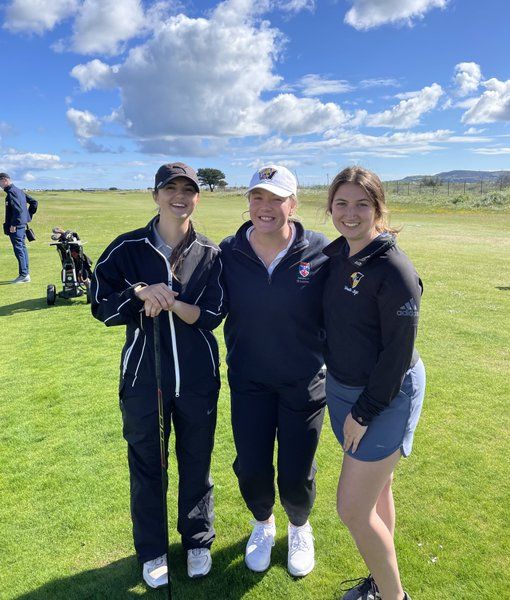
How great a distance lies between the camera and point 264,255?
306 centimetres

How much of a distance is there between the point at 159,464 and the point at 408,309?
189cm

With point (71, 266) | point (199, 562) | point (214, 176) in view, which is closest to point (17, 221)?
point (71, 266)

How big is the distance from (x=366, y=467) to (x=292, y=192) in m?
1.69

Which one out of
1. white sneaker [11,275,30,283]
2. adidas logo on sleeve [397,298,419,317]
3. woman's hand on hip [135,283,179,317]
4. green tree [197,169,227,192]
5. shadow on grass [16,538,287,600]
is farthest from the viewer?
green tree [197,169,227,192]

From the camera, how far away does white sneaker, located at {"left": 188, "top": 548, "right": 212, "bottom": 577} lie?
124 inches

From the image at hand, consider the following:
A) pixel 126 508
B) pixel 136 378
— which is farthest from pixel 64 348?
pixel 136 378

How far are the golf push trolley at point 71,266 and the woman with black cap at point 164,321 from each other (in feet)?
24.7

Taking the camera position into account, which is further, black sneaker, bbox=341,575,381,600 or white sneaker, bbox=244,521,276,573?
white sneaker, bbox=244,521,276,573

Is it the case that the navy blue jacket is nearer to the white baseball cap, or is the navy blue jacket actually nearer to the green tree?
the white baseball cap

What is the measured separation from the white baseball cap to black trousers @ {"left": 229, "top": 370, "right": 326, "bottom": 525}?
120 centimetres

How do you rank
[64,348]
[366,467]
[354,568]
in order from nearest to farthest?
[366,467], [354,568], [64,348]

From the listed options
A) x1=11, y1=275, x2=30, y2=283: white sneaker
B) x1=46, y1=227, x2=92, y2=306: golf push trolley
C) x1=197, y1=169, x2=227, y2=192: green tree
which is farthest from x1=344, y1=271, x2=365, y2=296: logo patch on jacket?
x1=197, y1=169, x2=227, y2=192: green tree

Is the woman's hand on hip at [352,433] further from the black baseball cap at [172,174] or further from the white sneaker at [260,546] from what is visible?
the black baseball cap at [172,174]

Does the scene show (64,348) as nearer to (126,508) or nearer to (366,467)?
(126,508)
